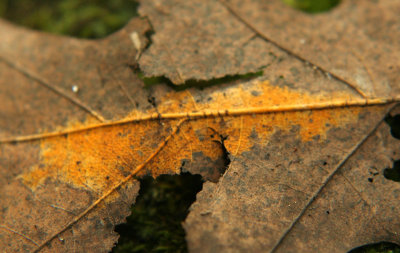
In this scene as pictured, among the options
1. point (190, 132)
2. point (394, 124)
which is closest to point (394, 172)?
point (394, 124)

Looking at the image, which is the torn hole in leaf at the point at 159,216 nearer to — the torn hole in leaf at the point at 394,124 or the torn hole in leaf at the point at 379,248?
the torn hole in leaf at the point at 379,248

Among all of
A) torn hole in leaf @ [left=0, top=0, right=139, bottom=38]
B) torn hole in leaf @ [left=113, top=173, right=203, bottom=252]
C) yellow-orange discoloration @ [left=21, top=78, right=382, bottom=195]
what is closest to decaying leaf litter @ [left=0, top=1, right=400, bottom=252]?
yellow-orange discoloration @ [left=21, top=78, right=382, bottom=195]

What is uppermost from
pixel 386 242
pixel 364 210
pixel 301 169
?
pixel 301 169

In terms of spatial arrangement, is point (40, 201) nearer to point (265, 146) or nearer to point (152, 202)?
point (152, 202)

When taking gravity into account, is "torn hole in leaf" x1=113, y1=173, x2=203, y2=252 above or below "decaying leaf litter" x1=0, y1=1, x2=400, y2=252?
below

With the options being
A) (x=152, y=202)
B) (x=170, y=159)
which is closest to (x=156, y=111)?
(x=170, y=159)

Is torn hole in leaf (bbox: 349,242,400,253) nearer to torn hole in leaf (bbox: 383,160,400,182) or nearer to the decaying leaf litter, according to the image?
the decaying leaf litter
